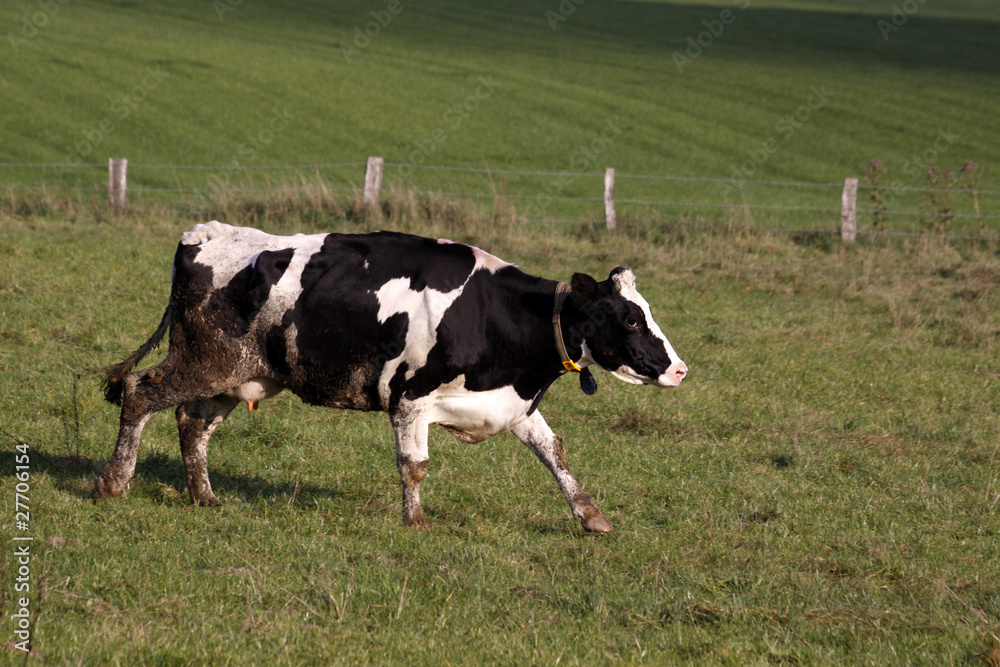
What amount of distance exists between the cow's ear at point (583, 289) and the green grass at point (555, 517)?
5.03ft

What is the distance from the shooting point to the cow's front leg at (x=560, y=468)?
668 centimetres

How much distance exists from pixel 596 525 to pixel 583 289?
1.53m

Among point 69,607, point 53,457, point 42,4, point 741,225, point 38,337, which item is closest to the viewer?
point 69,607

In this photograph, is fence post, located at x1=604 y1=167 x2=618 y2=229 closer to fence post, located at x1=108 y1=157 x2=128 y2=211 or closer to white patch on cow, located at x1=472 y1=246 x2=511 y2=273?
fence post, located at x1=108 y1=157 x2=128 y2=211

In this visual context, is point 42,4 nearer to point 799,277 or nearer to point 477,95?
point 477,95

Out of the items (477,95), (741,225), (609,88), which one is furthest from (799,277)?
(609,88)

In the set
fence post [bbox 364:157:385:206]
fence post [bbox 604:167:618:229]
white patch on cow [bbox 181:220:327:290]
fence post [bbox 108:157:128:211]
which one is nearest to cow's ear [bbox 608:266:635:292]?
white patch on cow [bbox 181:220:327:290]

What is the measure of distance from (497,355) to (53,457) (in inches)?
134

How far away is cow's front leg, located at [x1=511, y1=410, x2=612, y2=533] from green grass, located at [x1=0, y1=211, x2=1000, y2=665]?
131 mm

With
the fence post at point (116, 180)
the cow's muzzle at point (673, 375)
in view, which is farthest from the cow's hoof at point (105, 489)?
the fence post at point (116, 180)

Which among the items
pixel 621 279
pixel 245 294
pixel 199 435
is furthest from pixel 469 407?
pixel 199 435

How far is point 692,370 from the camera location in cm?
1127

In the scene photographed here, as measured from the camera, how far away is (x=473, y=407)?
662 cm

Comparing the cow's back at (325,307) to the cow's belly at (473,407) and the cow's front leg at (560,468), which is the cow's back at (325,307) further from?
the cow's front leg at (560,468)
